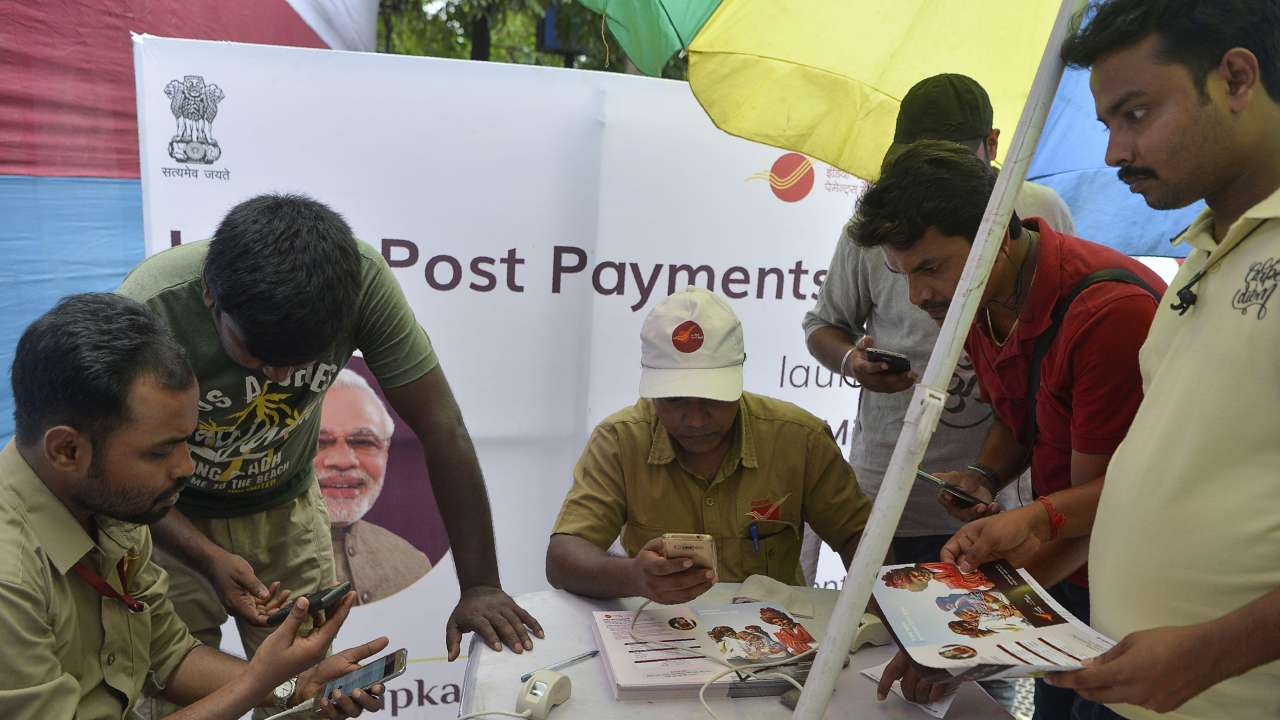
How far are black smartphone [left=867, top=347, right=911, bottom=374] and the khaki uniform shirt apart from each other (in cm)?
196

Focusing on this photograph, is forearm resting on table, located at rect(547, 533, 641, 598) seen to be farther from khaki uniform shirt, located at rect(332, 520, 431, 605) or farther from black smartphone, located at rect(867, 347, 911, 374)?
khaki uniform shirt, located at rect(332, 520, 431, 605)

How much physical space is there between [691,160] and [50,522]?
96.9 inches

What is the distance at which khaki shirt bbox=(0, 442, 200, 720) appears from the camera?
1441mm

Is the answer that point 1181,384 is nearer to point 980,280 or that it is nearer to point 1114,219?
point 980,280

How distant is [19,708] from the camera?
142 cm

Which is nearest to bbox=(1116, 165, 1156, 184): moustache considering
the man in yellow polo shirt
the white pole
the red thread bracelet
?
the man in yellow polo shirt

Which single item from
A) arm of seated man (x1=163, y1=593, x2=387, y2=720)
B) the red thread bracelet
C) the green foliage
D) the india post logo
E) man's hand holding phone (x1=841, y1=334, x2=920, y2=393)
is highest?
the green foliage

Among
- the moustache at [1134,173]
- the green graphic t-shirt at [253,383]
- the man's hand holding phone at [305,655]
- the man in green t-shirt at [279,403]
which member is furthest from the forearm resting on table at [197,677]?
the moustache at [1134,173]

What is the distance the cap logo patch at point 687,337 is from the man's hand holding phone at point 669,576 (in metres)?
0.54

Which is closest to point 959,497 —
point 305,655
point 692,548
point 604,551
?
point 692,548

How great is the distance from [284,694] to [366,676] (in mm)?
390

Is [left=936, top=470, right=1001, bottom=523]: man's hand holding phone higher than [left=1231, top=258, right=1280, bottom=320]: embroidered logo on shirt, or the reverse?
[left=1231, top=258, right=1280, bottom=320]: embroidered logo on shirt

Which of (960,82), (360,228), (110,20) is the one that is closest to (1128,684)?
(960,82)

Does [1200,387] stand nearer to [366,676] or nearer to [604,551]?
[604,551]
